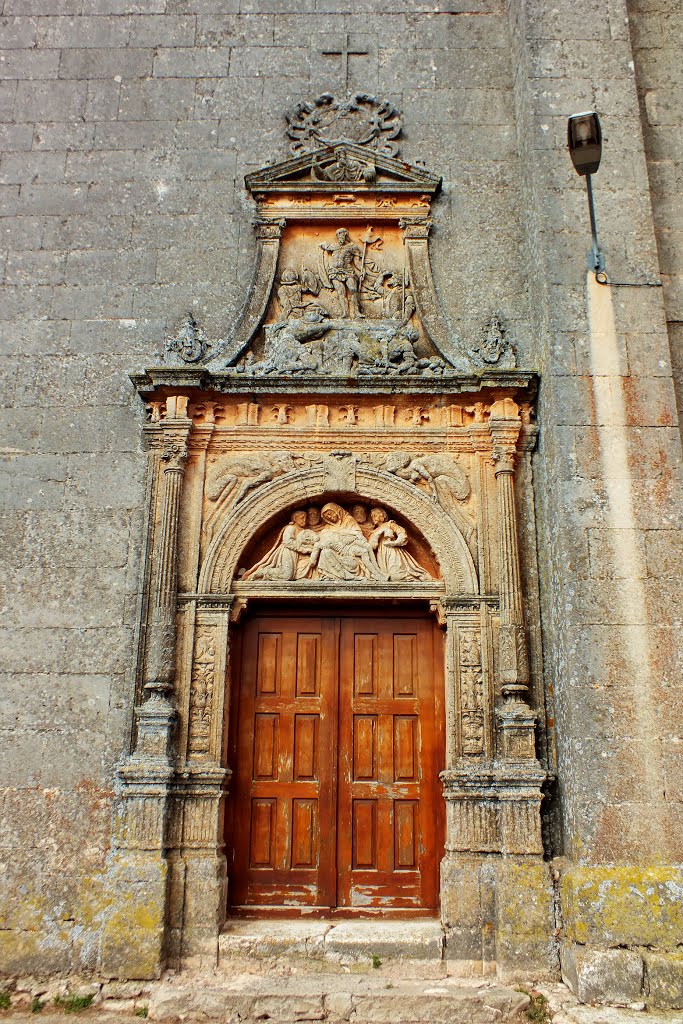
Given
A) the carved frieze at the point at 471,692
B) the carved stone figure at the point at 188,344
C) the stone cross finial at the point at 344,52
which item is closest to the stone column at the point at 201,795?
the carved frieze at the point at 471,692

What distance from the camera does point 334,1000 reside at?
485cm

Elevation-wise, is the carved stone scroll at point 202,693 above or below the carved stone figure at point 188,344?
below

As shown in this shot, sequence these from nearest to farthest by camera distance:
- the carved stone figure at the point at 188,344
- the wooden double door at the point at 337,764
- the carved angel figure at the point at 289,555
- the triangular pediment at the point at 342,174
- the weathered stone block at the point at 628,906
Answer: the weathered stone block at the point at 628,906 < the wooden double door at the point at 337,764 < the carved angel figure at the point at 289,555 < the carved stone figure at the point at 188,344 < the triangular pediment at the point at 342,174

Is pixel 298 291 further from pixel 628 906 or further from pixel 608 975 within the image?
pixel 608 975

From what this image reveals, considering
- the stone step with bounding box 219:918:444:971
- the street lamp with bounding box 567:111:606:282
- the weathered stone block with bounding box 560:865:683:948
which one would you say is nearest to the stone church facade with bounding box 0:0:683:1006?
the weathered stone block with bounding box 560:865:683:948

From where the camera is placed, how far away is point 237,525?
5.98 m

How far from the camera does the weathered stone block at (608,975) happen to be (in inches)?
187

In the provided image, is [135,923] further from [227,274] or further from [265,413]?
[227,274]

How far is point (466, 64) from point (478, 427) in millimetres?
3329

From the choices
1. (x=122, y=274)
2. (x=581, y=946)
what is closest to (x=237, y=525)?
(x=122, y=274)

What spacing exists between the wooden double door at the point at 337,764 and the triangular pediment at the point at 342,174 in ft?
11.3

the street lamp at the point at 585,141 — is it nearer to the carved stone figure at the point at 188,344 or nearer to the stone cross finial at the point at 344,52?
the stone cross finial at the point at 344,52

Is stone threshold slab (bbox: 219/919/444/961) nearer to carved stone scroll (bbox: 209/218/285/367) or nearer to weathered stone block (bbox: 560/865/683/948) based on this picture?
weathered stone block (bbox: 560/865/683/948)

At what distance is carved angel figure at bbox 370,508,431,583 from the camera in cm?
601
